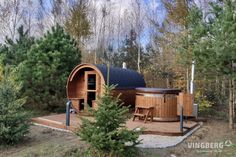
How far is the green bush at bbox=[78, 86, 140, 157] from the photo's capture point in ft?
20.2

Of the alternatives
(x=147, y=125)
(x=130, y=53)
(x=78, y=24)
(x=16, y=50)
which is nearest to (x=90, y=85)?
(x=147, y=125)

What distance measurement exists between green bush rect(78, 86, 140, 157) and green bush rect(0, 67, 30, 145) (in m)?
2.43

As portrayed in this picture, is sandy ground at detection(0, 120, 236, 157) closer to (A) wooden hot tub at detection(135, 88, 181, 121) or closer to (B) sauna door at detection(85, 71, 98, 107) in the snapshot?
(A) wooden hot tub at detection(135, 88, 181, 121)

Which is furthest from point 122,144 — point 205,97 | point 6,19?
point 6,19

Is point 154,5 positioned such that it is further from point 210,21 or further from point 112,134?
point 112,134

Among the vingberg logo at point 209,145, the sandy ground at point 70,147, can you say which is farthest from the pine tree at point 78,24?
the vingberg logo at point 209,145

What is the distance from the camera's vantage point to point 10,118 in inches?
315

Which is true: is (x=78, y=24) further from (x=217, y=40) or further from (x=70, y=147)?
(x=70, y=147)

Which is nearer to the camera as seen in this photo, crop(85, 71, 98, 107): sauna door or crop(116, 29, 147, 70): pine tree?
crop(85, 71, 98, 107): sauna door

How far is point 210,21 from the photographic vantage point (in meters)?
10.6

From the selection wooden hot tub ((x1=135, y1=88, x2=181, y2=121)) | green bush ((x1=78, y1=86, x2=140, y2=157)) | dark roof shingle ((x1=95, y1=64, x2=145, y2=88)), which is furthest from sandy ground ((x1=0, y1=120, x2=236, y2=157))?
dark roof shingle ((x1=95, y1=64, x2=145, y2=88))

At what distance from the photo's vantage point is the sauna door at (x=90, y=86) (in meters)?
13.2

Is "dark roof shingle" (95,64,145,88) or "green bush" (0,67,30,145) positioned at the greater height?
"dark roof shingle" (95,64,145,88)

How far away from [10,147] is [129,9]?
24.4 m
